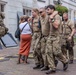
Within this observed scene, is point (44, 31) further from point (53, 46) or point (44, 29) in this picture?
point (53, 46)

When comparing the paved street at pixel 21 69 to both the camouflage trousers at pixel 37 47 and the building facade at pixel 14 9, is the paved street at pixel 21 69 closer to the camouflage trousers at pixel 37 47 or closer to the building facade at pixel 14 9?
the camouflage trousers at pixel 37 47

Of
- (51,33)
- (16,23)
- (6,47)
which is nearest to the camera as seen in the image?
(51,33)

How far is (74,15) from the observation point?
3850 centimetres

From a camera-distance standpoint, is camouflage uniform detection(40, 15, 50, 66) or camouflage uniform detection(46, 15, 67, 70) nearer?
camouflage uniform detection(46, 15, 67, 70)

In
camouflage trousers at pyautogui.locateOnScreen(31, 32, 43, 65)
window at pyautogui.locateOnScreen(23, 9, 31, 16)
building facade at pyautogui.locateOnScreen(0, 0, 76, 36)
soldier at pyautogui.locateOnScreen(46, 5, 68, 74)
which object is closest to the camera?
soldier at pyautogui.locateOnScreen(46, 5, 68, 74)

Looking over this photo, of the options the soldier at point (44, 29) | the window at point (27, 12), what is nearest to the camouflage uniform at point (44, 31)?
the soldier at point (44, 29)

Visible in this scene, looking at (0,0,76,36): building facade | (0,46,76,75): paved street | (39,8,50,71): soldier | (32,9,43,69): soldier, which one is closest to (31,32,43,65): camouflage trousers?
(32,9,43,69): soldier

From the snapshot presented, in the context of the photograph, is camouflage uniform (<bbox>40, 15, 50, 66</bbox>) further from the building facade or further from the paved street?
the building facade

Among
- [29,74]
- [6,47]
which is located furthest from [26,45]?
[6,47]

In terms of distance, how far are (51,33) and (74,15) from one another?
1199 inches

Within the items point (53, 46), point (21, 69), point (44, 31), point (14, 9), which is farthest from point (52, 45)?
point (14, 9)

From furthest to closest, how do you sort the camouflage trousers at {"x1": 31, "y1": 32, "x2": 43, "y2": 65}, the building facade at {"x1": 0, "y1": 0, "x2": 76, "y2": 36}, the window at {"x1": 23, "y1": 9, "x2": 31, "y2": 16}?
the window at {"x1": 23, "y1": 9, "x2": 31, "y2": 16}, the building facade at {"x1": 0, "y1": 0, "x2": 76, "y2": 36}, the camouflage trousers at {"x1": 31, "y1": 32, "x2": 43, "y2": 65}

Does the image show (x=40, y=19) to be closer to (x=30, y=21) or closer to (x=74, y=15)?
(x=30, y=21)

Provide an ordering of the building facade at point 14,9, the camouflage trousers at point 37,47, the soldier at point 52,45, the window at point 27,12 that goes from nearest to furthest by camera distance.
Answer: the soldier at point 52,45 → the camouflage trousers at point 37,47 → the building facade at point 14,9 → the window at point 27,12
